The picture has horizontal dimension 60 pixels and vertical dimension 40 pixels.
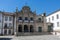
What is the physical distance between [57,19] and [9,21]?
1710cm

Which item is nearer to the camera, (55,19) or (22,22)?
(22,22)

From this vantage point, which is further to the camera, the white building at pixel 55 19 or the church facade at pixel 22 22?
the white building at pixel 55 19

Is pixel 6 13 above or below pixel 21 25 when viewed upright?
above

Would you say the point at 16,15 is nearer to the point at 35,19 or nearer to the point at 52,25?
the point at 35,19

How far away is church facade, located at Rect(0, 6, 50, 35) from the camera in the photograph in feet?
126

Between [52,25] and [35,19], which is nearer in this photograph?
[35,19]

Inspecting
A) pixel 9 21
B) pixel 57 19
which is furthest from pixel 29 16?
pixel 57 19

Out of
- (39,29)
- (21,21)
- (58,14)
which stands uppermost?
(58,14)

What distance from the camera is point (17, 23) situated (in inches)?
1491

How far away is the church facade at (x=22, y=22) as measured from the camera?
126ft

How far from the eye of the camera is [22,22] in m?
38.3

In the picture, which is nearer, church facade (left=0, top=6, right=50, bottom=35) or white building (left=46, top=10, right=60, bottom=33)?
church facade (left=0, top=6, right=50, bottom=35)

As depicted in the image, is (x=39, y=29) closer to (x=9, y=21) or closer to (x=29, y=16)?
(x=29, y=16)

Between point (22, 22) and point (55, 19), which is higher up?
point (55, 19)
